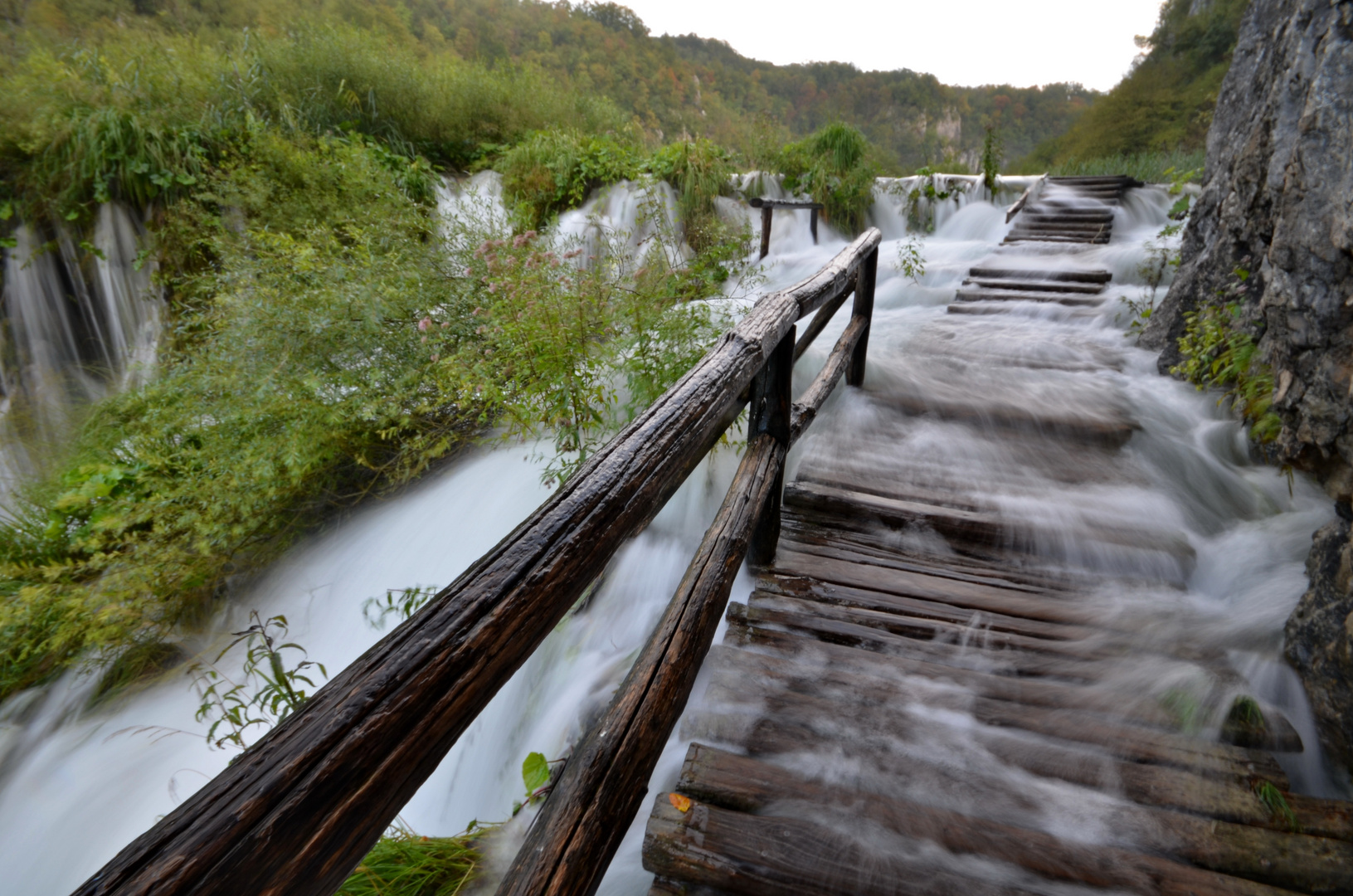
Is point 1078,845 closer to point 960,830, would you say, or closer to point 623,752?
point 960,830

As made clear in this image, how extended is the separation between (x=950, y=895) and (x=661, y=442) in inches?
46.1

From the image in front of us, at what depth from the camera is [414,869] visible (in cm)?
172

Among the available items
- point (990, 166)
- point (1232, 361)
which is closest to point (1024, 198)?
point (990, 166)

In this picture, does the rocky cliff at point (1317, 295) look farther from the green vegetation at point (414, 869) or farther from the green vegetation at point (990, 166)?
the green vegetation at point (990, 166)

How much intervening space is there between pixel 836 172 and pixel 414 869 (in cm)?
992

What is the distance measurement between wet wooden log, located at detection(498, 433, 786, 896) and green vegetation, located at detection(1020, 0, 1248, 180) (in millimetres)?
15745

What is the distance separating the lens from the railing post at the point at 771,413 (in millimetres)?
2324

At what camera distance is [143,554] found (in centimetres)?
356

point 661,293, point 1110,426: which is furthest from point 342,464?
point 1110,426

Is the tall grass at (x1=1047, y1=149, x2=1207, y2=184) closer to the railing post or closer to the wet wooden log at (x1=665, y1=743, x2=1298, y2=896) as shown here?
the railing post

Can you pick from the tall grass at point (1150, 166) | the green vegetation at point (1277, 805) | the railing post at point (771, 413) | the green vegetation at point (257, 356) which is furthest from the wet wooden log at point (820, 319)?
the tall grass at point (1150, 166)

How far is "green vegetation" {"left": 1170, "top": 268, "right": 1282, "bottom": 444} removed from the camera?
9.94 ft

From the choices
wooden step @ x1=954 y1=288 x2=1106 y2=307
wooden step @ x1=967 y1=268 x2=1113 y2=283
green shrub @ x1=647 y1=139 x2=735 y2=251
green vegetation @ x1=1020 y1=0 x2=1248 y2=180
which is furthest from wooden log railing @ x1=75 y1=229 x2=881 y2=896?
green vegetation @ x1=1020 y1=0 x2=1248 y2=180

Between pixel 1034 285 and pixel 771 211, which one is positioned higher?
pixel 771 211
